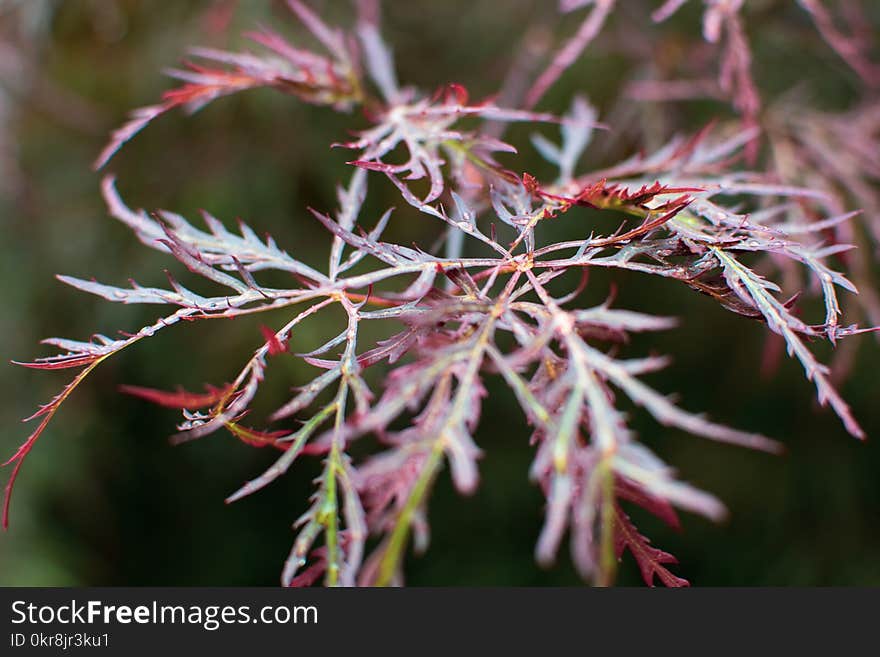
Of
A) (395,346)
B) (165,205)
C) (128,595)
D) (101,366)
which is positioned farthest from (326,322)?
(395,346)

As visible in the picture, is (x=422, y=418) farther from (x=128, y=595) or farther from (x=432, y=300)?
(x=128, y=595)

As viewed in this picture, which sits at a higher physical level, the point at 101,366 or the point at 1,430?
the point at 101,366

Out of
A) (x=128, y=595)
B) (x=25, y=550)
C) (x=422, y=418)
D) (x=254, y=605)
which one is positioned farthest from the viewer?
(x=25, y=550)

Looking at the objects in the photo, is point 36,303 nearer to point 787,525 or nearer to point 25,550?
point 25,550

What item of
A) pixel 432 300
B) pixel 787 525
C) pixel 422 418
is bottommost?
pixel 422 418

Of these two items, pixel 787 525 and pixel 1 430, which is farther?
pixel 787 525

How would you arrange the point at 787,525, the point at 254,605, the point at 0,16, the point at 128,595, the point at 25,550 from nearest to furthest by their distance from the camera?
A: the point at 254,605
the point at 128,595
the point at 0,16
the point at 25,550
the point at 787,525
